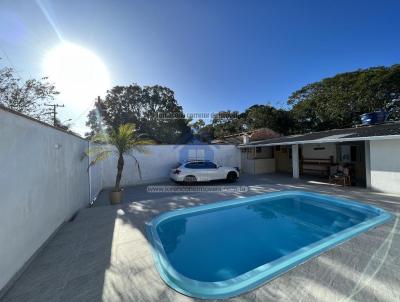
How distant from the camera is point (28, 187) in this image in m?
3.39

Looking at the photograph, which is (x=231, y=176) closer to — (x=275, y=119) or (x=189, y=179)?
(x=189, y=179)

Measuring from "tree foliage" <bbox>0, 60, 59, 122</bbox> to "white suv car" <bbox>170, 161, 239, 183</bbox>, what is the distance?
12.0 metres

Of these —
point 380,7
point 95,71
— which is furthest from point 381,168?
point 95,71

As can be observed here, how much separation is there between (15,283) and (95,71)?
31.4ft

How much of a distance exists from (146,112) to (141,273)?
79.5ft

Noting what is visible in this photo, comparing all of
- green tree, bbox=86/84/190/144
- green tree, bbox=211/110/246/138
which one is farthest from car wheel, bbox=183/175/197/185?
green tree, bbox=211/110/246/138

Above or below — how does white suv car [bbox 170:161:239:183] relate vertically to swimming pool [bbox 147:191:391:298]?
above

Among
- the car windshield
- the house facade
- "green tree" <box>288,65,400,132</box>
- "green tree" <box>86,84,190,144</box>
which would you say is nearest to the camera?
the house facade

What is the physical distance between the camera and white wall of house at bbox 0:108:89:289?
2738mm

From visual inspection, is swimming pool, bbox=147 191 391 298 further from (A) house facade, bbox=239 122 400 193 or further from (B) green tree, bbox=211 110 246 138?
(B) green tree, bbox=211 110 246 138

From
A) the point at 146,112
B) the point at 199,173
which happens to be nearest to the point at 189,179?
the point at 199,173


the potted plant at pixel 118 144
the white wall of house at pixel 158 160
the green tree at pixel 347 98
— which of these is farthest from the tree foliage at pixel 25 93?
the green tree at pixel 347 98

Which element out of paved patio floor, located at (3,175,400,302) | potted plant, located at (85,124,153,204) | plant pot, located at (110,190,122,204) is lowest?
paved patio floor, located at (3,175,400,302)

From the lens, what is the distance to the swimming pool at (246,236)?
306 centimetres
